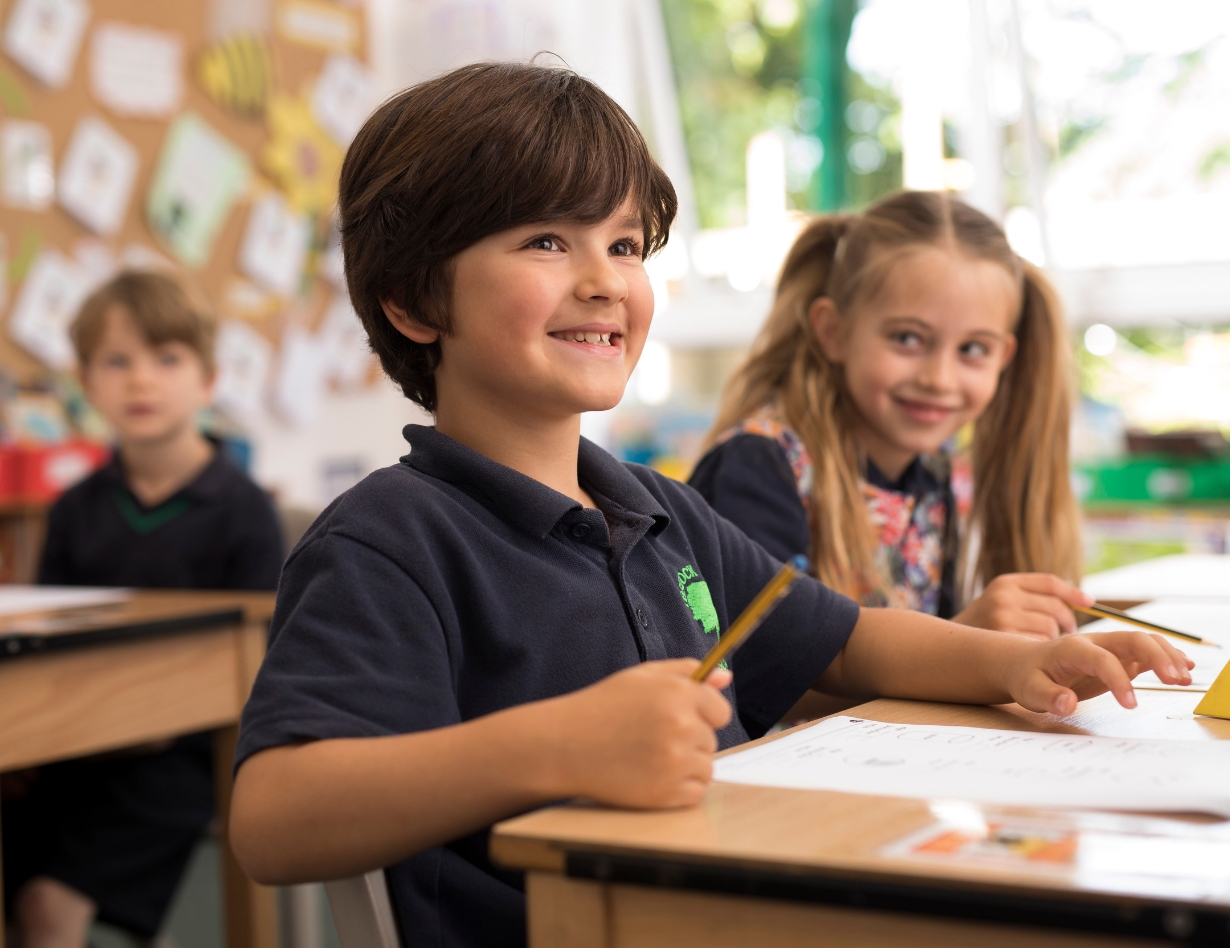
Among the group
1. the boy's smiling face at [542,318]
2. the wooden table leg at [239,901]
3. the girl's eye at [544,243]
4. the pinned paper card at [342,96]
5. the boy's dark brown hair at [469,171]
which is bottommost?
the wooden table leg at [239,901]

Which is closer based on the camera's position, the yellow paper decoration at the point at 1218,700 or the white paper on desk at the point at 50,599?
the yellow paper decoration at the point at 1218,700

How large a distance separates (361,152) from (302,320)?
9.33 feet

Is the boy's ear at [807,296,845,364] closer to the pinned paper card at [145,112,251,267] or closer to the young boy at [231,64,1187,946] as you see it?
the young boy at [231,64,1187,946]

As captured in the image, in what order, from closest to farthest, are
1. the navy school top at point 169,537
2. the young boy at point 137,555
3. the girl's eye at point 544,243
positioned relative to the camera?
1. the girl's eye at point 544,243
2. the young boy at point 137,555
3. the navy school top at point 169,537

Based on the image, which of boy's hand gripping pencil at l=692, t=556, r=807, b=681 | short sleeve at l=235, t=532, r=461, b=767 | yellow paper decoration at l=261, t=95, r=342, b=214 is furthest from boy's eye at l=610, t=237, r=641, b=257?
yellow paper decoration at l=261, t=95, r=342, b=214

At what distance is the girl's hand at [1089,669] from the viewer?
827 mm

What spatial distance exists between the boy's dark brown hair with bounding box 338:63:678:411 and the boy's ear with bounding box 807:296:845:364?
0.71 m

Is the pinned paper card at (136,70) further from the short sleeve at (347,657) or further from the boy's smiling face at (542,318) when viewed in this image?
the short sleeve at (347,657)

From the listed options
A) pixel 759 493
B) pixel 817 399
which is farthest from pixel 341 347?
pixel 759 493

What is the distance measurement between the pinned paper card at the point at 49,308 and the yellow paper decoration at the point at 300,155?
2.43 ft

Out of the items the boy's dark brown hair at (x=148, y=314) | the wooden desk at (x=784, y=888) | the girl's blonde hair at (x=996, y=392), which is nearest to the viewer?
the wooden desk at (x=784, y=888)

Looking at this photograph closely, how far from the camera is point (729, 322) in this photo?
15.1 ft

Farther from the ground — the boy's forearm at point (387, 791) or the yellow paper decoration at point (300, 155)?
the yellow paper decoration at point (300, 155)

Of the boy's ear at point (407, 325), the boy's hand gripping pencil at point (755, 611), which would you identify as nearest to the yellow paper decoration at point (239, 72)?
the boy's ear at point (407, 325)
